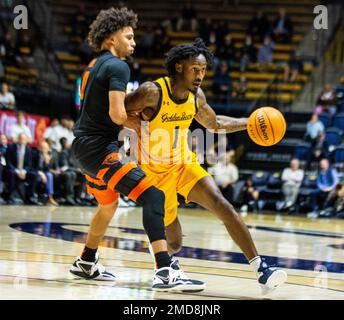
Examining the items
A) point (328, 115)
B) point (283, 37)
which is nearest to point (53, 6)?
point (283, 37)

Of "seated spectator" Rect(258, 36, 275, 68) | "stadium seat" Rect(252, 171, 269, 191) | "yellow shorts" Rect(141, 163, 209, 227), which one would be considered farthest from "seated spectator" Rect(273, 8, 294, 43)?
"yellow shorts" Rect(141, 163, 209, 227)

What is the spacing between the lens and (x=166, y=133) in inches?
234

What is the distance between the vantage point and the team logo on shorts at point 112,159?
5.64 m

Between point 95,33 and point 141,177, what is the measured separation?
3.94 feet

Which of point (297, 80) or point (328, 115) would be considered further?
point (297, 80)

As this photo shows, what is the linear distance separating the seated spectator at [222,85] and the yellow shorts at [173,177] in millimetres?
13314

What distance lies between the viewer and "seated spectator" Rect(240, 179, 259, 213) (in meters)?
15.8

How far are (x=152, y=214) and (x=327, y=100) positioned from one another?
44.3 feet

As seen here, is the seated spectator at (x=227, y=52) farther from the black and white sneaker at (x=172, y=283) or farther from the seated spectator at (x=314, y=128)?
the black and white sneaker at (x=172, y=283)

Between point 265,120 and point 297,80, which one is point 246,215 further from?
point 265,120

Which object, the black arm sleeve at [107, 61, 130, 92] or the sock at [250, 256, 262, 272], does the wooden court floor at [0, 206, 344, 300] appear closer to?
the sock at [250, 256, 262, 272]

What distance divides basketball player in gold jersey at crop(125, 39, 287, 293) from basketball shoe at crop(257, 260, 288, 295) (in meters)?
0.09

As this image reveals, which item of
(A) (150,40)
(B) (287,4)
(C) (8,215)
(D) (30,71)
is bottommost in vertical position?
(C) (8,215)

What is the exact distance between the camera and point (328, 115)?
17.7m
